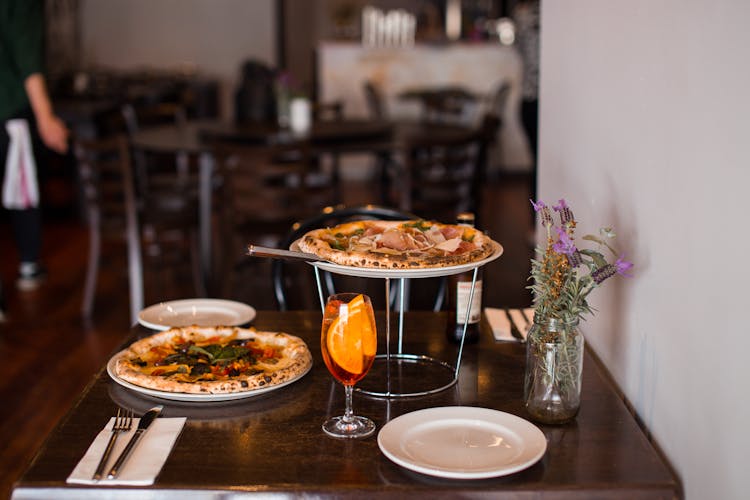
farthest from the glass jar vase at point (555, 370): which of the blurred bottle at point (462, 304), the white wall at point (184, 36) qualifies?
the white wall at point (184, 36)

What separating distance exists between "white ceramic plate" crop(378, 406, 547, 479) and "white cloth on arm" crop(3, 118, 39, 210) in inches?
131

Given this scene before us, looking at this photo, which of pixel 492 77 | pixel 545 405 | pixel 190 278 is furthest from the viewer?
pixel 492 77

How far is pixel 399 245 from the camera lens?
4.65ft

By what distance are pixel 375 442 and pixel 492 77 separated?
7.13 meters

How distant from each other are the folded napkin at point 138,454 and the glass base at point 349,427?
0.21 metres

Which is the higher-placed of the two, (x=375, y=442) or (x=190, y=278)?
(x=375, y=442)

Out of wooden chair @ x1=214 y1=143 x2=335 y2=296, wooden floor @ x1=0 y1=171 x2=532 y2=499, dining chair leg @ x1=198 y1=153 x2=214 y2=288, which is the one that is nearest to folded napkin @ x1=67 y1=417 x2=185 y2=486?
wooden floor @ x1=0 y1=171 x2=532 y2=499

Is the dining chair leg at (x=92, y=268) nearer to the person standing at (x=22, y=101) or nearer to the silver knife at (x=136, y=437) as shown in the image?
the person standing at (x=22, y=101)

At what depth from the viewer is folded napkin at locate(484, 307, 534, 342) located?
1.66 m

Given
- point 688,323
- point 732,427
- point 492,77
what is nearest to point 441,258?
point 688,323

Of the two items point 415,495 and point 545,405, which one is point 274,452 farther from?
point 545,405

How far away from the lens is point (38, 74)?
4051 millimetres

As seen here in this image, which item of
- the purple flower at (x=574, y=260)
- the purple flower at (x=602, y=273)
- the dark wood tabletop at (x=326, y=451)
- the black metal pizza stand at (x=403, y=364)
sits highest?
the purple flower at (x=574, y=260)

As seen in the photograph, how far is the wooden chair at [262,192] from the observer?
347 centimetres
